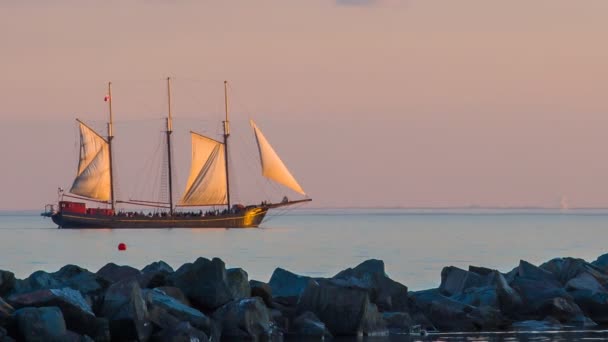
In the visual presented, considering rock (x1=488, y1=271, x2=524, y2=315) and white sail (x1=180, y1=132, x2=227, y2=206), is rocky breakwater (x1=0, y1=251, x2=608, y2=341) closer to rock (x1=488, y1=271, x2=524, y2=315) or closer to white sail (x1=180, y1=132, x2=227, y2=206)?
rock (x1=488, y1=271, x2=524, y2=315)

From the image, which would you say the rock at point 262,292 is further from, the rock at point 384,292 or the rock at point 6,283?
the rock at point 6,283

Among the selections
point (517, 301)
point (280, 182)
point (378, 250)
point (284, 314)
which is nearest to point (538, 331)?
point (517, 301)

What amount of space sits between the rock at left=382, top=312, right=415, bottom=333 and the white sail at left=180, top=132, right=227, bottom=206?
106179 mm

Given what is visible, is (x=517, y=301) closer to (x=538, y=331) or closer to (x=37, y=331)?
(x=538, y=331)

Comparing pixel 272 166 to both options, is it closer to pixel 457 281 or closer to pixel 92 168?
pixel 92 168

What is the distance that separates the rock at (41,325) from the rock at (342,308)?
5.89 m

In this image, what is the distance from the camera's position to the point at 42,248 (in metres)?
93.3

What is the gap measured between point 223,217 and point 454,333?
113281 millimetres

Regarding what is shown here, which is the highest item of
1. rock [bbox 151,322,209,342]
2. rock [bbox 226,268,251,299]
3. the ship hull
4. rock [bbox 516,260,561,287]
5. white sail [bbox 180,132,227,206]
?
white sail [bbox 180,132,227,206]

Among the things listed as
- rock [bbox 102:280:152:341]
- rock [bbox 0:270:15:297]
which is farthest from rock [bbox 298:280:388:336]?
rock [bbox 0:270:15:297]

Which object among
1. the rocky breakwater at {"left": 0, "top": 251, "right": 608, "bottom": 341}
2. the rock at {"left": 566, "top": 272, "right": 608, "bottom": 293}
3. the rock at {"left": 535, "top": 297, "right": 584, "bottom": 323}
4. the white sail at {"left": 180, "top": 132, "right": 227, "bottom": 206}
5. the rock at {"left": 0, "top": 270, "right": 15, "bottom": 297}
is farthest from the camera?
the white sail at {"left": 180, "top": 132, "right": 227, "bottom": 206}

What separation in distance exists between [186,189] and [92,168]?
9.96 meters

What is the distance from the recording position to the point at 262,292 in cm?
2864

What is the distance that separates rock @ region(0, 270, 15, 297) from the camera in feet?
90.4
